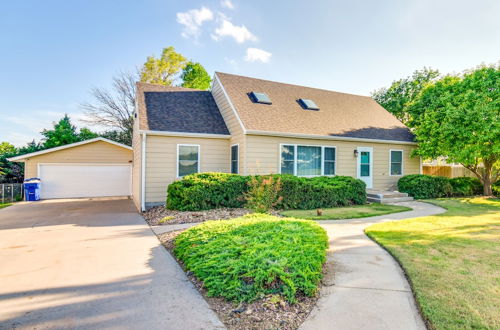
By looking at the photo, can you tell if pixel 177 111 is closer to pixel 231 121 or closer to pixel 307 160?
pixel 231 121

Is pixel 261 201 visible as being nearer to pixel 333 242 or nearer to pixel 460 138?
pixel 333 242

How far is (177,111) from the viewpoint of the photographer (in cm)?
1143

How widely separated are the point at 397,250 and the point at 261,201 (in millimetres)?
3518

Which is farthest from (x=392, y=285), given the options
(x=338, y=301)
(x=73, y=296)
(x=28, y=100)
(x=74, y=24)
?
(x=28, y=100)

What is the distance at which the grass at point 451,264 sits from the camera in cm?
248

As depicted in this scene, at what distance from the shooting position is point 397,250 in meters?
4.48

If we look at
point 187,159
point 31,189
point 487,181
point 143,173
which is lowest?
point 31,189

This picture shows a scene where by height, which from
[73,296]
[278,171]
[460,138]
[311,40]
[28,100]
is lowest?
[73,296]

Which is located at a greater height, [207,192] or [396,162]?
[396,162]

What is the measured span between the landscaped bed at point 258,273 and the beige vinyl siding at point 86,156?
44.0ft

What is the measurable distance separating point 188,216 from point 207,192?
1143mm

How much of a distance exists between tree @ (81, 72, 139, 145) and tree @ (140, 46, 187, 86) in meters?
1.06

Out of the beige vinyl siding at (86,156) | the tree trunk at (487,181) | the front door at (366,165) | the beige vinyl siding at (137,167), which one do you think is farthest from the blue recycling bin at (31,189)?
the tree trunk at (487,181)

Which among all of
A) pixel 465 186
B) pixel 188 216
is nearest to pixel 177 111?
pixel 188 216
